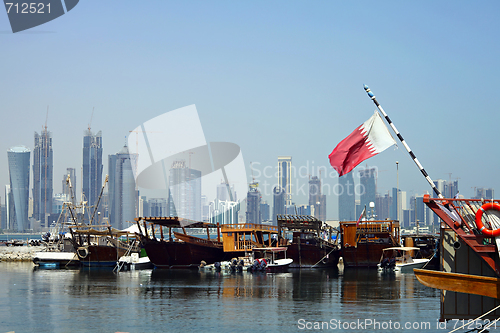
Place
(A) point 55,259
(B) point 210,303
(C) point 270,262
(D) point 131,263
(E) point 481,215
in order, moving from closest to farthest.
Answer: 1. (E) point 481,215
2. (B) point 210,303
3. (C) point 270,262
4. (D) point 131,263
5. (A) point 55,259

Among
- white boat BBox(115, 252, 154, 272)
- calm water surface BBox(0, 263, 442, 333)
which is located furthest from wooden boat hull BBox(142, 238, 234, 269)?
calm water surface BBox(0, 263, 442, 333)

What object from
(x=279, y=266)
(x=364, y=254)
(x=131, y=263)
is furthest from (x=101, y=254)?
(x=364, y=254)

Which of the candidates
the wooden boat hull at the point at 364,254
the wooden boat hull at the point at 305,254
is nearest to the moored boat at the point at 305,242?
the wooden boat hull at the point at 305,254

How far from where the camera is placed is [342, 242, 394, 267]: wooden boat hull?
65.2 m

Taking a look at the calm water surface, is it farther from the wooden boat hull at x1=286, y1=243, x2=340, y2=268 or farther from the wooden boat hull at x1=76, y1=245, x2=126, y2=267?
the wooden boat hull at x1=76, y1=245, x2=126, y2=267

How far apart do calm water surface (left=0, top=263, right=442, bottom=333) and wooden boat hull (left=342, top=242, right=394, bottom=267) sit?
1204cm

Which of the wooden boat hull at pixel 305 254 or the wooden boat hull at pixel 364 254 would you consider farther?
the wooden boat hull at pixel 305 254

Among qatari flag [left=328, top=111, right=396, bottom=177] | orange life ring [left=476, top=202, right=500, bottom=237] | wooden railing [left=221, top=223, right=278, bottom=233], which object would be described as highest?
qatari flag [left=328, top=111, right=396, bottom=177]

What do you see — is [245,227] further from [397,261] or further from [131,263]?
[397,261]

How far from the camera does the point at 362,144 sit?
70.9ft

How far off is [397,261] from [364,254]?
4087mm

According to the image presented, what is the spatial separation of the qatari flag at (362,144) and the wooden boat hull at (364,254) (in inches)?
1806

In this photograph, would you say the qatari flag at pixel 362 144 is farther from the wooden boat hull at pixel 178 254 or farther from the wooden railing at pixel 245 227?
the wooden boat hull at pixel 178 254

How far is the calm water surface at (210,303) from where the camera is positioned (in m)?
27.7
